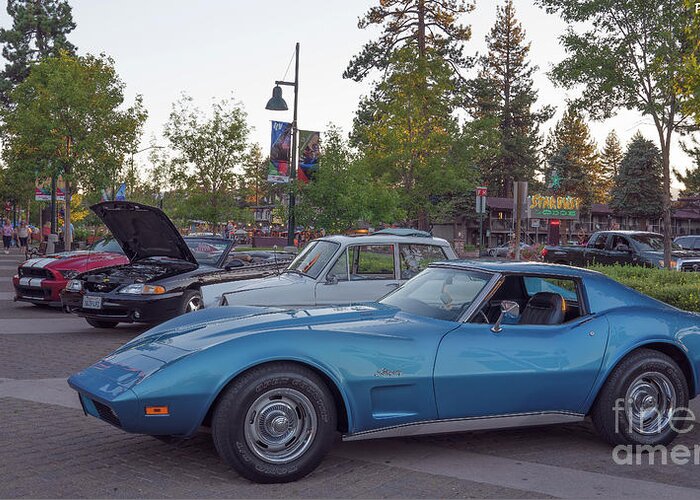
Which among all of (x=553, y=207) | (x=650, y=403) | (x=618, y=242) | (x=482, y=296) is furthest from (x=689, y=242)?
(x=553, y=207)

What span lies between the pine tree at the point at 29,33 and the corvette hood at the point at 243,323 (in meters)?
55.0

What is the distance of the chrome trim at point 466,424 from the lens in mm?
4676

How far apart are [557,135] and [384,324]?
101932mm

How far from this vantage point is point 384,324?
5004 millimetres

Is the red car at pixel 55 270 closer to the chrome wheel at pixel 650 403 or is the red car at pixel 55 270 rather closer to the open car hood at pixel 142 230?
the open car hood at pixel 142 230

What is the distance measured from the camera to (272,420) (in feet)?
14.5

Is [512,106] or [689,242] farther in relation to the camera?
[512,106]

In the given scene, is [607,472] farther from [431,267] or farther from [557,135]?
[557,135]

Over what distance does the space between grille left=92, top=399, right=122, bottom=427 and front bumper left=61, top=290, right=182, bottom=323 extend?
20.6 ft

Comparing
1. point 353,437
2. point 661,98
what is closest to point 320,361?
point 353,437

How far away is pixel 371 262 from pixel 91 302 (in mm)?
4529

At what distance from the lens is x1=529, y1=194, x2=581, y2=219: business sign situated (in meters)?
62.4

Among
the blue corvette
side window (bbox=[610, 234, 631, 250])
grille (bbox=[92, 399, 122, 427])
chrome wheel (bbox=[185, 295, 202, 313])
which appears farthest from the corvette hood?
side window (bbox=[610, 234, 631, 250])

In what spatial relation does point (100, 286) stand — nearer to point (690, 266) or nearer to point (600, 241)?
point (690, 266)
